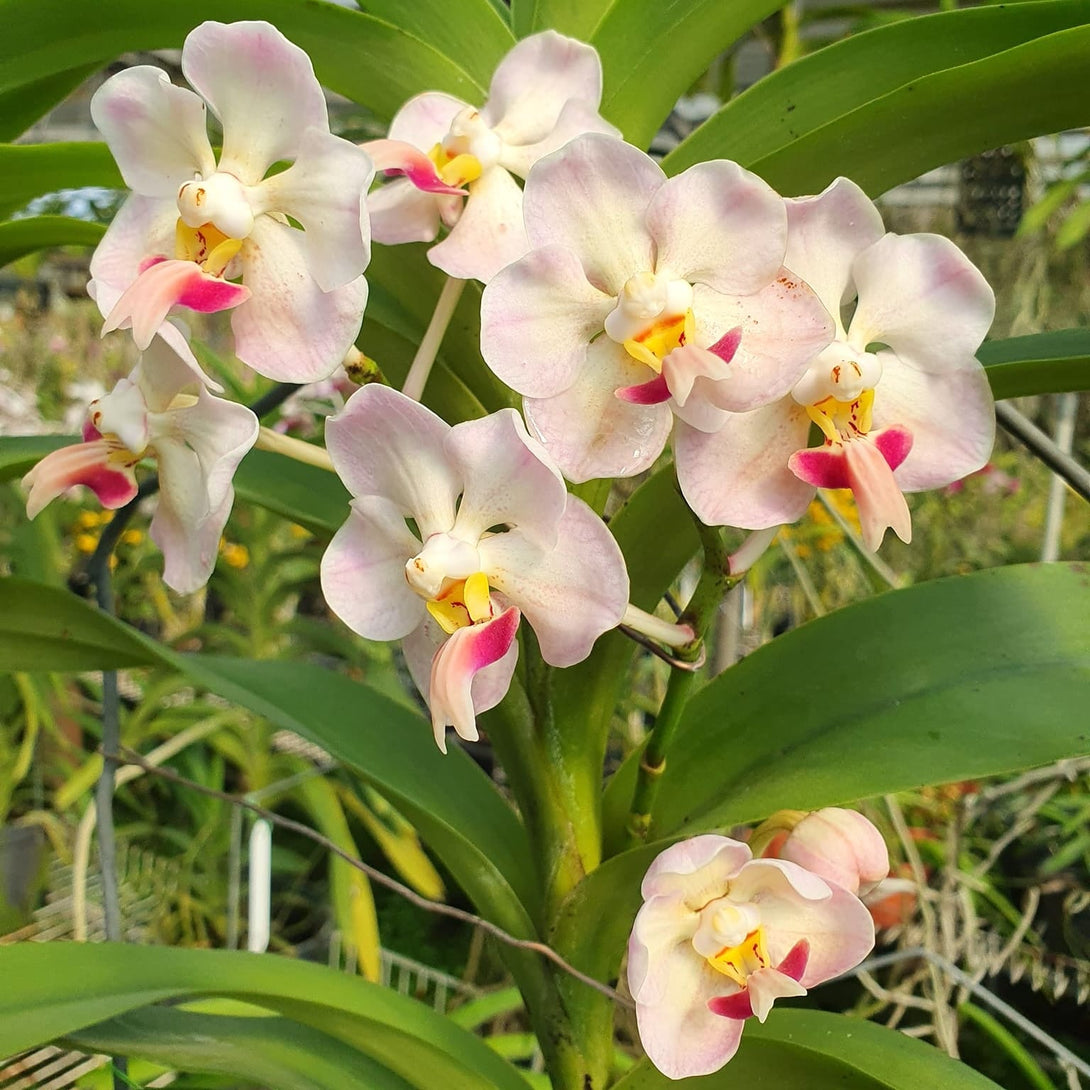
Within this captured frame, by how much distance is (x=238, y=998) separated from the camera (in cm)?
42

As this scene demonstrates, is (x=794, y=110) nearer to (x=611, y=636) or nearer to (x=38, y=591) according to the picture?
(x=611, y=636)

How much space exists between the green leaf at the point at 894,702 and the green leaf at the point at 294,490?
252 millimetres

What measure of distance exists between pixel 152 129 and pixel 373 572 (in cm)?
21

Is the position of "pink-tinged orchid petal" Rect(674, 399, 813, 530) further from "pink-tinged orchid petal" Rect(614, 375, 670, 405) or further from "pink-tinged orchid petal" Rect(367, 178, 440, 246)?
"pink-tinged orchid petal" Rect(367, 178, 440, 246)

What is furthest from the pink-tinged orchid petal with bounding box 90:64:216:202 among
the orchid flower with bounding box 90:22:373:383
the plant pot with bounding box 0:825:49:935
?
the plant pot with bounding box 0:825:49:935

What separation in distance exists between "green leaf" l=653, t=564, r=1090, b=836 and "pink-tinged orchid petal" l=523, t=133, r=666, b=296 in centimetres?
22

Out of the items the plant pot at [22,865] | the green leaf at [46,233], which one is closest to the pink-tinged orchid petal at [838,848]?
the green leaf at [46,233]

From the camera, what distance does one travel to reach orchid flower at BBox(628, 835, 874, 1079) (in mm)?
380

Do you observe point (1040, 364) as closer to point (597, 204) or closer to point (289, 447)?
point (597, 204)

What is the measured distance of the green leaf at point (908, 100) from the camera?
38cm

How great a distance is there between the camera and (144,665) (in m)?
0.56

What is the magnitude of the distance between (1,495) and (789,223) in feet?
5.95

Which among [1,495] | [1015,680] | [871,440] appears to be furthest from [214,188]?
[1,495]

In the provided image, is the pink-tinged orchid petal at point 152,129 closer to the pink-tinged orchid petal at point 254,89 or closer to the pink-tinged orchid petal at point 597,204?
the pink-tinged orchid petal at point 254,89
